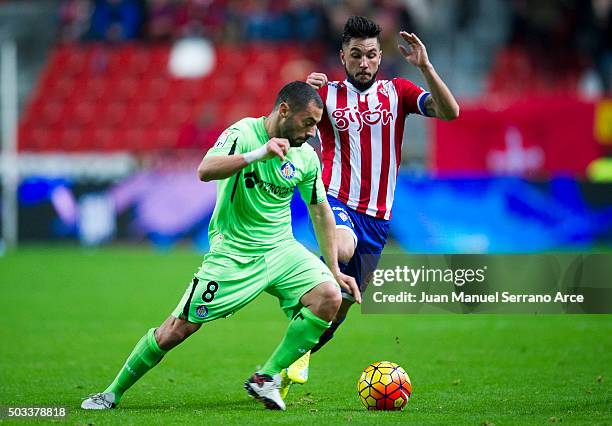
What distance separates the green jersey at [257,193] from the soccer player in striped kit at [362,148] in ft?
3.17

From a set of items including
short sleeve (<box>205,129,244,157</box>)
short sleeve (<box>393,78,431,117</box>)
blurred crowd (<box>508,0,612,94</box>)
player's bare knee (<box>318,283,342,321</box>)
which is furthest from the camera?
blurred crowd (<box>508,0,612,94</box>)

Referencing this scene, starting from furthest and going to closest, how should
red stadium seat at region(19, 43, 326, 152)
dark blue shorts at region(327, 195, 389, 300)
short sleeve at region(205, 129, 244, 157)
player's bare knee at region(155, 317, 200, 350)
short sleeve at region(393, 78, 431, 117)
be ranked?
1. red stadium seat at region(19, 43, 326, 152)
2. dark blue shorts at region(327, 195, 389, 300)
3. short sleeve at region(393, 78, 431, 117)
4. player's bare knee at region(155, 317, 200, 350)
5. short sleeve at region(205, 129, 244, 157)

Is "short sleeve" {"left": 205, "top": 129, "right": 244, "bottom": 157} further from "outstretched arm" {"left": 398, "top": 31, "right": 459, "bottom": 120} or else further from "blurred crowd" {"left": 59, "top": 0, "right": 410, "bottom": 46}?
"blurred crowd" {"left": 59, "top": 0, "right": 410, "bottom": 46}

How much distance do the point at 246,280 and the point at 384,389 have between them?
1.12 metres

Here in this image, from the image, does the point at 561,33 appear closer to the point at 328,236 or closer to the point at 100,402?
the point at 328,236

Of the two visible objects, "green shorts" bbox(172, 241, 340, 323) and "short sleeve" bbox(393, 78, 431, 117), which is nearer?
"green shorts" bbox(172, 241, 340, 323)

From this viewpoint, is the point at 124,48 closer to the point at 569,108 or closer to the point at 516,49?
the point at 516,49

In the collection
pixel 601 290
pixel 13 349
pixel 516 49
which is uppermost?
pixel 516 49

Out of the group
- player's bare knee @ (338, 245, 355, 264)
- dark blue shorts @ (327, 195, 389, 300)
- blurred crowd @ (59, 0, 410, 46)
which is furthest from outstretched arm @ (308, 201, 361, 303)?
blurred crowd @ (59, 0, 410, 46)

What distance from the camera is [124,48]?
26.8 meters

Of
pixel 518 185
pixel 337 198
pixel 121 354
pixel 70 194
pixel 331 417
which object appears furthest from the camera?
pixel 70 194

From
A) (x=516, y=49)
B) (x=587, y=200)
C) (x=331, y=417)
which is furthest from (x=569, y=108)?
(x=331, y=417)

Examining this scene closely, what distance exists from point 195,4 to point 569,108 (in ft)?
35.2

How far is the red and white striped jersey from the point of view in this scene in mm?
7848
